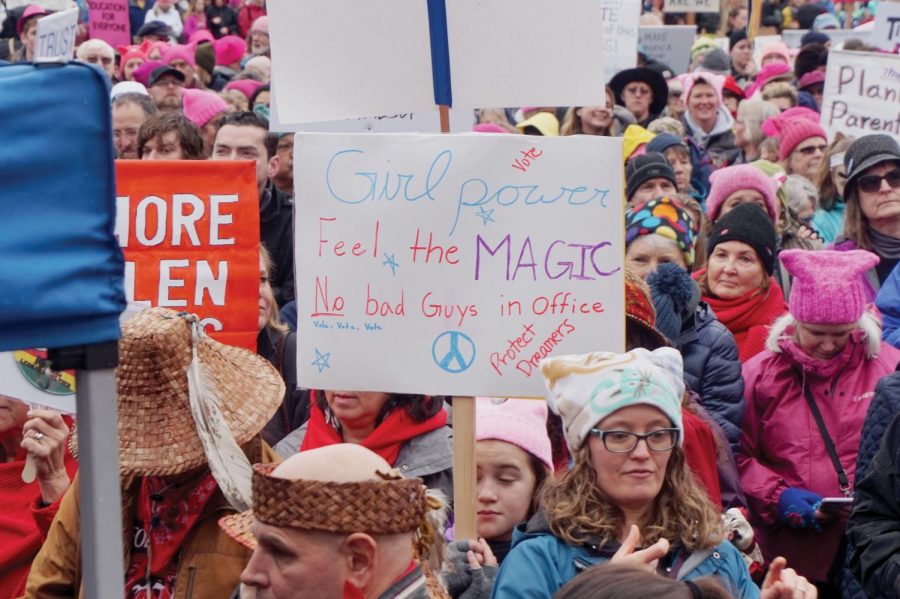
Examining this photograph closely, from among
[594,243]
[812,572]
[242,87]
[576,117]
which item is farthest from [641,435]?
[242,87]

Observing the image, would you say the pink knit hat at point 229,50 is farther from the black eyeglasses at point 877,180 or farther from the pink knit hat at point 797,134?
the black eyeglasses at point 877,180

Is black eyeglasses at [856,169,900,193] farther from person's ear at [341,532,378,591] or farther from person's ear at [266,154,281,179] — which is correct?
person's ear at [341,532,378,591]

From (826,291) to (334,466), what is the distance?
124 inches

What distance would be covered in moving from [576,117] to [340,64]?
260 inches

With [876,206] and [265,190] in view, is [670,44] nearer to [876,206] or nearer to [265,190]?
[876,206]

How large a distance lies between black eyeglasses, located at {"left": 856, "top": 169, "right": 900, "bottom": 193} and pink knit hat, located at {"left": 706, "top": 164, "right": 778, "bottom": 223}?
55 centimetres

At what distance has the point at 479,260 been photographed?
4.24 m

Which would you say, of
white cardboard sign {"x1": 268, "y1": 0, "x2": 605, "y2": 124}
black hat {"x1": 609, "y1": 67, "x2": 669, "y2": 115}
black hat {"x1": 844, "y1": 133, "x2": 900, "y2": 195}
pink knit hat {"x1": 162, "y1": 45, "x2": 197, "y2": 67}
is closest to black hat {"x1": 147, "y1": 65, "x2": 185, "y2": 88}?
pink knit hat {"x1": 162, "y1": 45, "x2": 197, "y2": 67}

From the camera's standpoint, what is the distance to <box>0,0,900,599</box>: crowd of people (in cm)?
297

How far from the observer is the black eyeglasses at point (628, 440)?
3.62 metres

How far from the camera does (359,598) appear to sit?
2.90 metres

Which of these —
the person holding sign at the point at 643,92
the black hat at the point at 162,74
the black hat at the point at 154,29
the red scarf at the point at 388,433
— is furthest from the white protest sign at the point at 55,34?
the black hat at the point at 154,29

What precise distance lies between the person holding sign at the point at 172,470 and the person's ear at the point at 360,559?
0.86 meters

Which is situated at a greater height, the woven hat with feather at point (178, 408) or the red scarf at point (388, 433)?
the woven hat with feather at point (178, 408)
